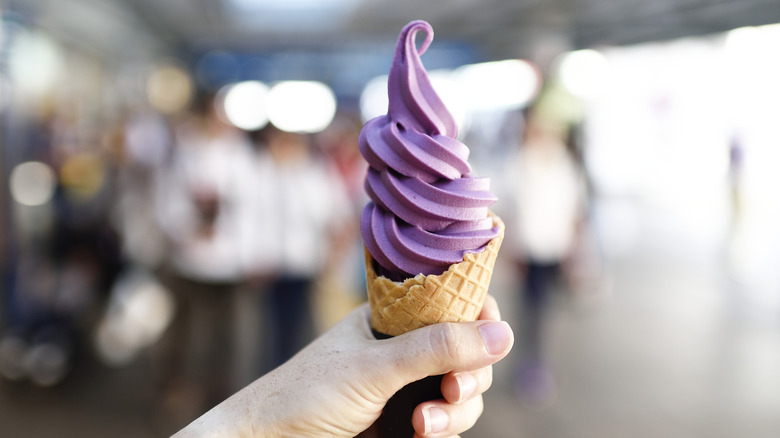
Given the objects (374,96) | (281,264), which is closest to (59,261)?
(281,264)

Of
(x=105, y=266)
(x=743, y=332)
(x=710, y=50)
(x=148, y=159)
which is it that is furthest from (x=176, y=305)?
(x=743, y=332)

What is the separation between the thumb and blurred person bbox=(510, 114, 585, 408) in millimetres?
3090

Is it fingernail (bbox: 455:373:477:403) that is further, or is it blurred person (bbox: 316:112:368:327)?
blurred person (bbox: 316:112:368:327)

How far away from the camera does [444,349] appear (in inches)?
47.8

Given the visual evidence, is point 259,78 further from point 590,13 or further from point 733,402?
point 733,402

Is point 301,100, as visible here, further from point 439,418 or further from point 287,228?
point 439,418

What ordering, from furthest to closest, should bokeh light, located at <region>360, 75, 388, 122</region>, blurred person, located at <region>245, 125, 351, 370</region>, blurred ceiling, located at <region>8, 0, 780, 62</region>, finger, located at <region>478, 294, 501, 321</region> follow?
bokeh light, located at <region>360, 75, 388, 122</region> < blurred ceiling, located at <region>8, 0, 780, 62</region> < blurred person, located at <region>245, 125, 351, 370</region> < finger, located at <region>478, 294, 501, 321</region>

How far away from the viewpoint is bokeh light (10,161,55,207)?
16.7 ft

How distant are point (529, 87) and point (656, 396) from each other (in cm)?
1144

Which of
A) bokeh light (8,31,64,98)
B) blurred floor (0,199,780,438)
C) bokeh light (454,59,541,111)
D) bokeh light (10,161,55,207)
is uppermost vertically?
bokeh light (454,59,541,111)

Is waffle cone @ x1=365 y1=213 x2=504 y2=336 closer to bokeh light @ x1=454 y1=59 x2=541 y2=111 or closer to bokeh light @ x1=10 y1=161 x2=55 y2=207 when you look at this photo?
bokeh light @ x1=10 y1=161 x2=55 y2=207

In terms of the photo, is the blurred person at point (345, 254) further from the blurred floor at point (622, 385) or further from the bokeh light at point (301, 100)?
the bokeh light at point (301, 100)

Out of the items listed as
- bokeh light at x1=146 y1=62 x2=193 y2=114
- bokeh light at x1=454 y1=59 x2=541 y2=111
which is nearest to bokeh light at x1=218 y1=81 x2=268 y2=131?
bokeh light at x1=146 y1=62 x2=193 y2=114

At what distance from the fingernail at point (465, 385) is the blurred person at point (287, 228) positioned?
2.80 meters
